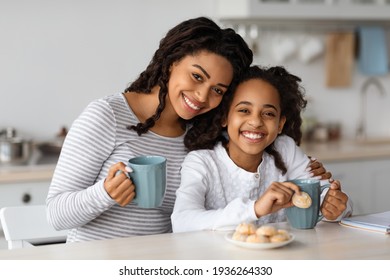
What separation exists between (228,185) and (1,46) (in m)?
1.83

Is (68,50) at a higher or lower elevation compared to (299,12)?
lower

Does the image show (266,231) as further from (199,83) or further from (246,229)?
(199,83)

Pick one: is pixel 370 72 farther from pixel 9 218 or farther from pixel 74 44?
pixel 9 218

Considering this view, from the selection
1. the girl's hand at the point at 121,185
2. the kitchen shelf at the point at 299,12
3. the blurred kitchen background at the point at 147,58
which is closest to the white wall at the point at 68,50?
the blurred kitchen background at the point at 147,58

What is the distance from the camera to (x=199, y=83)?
182 cm

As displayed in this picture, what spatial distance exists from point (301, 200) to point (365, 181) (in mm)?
2137

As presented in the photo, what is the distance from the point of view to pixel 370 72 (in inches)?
158

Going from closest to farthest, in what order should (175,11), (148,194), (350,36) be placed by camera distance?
1. (148,194)
2. (175,11)
3. (350,36)

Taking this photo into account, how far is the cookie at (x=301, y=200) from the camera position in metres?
1.57

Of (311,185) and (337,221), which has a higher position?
(311,185)

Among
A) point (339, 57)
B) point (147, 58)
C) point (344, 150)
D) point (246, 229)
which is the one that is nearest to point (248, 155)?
point (246, 229)

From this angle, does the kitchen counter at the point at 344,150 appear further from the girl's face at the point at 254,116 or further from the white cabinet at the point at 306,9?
the girl's face at the point at 254,116
